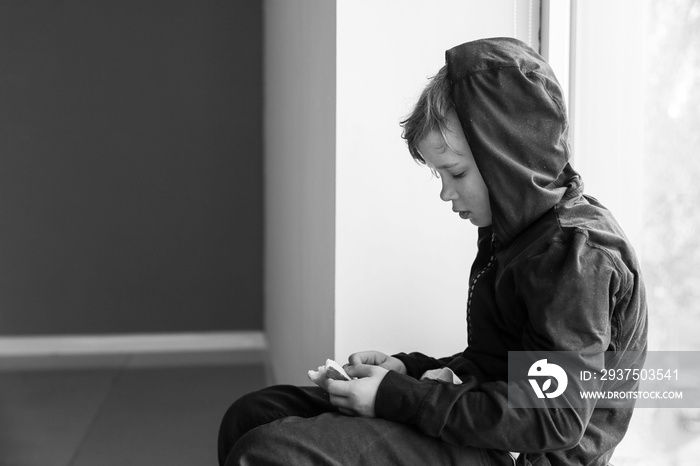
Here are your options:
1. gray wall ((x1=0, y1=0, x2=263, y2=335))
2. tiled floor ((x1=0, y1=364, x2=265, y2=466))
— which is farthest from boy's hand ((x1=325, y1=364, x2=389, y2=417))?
gray wall ((x1=0, y1=0, x2=263, y2=335))

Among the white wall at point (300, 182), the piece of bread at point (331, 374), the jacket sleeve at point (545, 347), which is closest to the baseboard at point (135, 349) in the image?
the white wall at point (300, 182)

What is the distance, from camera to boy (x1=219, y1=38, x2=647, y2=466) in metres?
1.00

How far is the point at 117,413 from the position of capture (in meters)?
2.77

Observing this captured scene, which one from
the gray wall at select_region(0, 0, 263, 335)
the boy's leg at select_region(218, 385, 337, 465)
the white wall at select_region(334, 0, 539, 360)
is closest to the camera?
the boy's leg at select_region(218, 385, 337, 465)

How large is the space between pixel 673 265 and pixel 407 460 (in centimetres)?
77

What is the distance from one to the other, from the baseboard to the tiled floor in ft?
0.58

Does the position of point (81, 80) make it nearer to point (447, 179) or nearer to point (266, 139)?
point (266, 139)

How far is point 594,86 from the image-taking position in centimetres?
169

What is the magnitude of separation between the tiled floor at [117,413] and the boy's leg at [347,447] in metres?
1.28

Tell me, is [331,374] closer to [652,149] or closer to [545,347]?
[545,347]

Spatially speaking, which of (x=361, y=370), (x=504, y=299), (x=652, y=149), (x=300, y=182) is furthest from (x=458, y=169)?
(x=300, y=182)

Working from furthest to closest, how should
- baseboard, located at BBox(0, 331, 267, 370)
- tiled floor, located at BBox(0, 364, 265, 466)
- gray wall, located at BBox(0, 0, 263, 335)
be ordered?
1. gray wall, located at BBox(0, 0, 263, 335)
2. baseboard, located at BBox(0, 331, 267, 370)
3. tiled floor, located at BBox(0, 364, 265, 466)

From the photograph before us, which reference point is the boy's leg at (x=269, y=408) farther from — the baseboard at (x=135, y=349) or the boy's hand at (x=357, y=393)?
the baseboard at (x=135, y=349)

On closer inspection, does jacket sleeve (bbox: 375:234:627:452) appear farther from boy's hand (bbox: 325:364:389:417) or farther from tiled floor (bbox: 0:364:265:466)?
tiled floor (bbox: 0:364:265:466)
